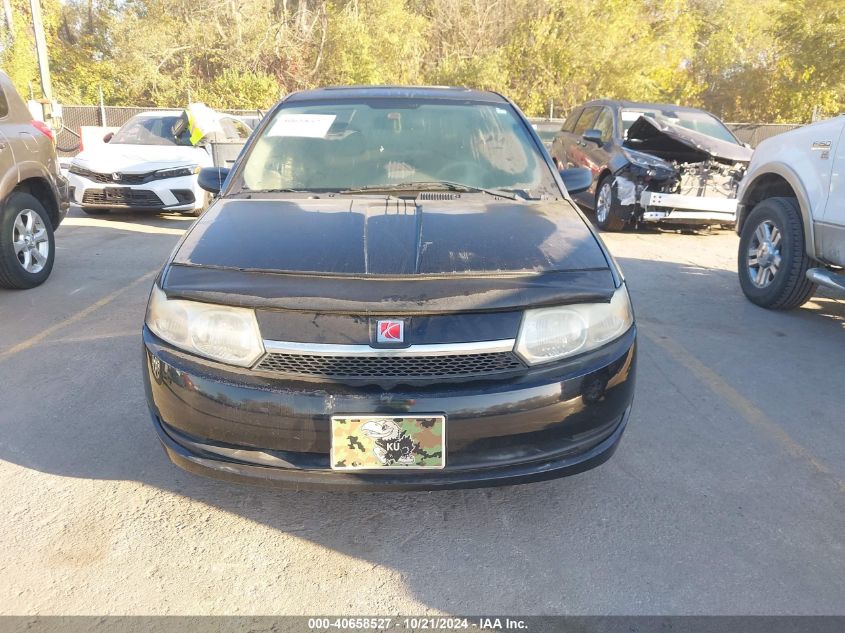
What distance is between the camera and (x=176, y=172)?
9094 millimetres

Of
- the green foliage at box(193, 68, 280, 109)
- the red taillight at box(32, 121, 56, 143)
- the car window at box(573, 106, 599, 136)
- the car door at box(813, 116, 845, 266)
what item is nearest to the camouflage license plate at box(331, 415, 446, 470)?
the car door at box(813, 116, 845, 266)

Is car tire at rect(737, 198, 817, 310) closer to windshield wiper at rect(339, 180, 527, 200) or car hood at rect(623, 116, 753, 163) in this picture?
car hood at rect(623, 116, 753, 163)

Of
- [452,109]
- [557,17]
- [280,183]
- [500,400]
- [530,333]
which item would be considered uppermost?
[557,17]

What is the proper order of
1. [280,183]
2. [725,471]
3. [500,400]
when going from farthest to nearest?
[280,183] → [725,471] → [500,400]

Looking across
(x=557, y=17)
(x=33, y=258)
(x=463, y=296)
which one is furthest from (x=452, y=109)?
(x=557, y=17)

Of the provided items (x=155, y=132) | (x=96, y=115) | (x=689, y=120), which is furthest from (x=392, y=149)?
(x=96, y=115)

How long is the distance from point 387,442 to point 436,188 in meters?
1.56

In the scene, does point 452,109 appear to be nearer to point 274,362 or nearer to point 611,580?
point 274,362

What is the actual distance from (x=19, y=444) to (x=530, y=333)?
2.46m

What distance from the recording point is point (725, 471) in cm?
304

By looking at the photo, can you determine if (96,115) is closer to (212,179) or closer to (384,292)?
(212,179)

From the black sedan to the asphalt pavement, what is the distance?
339mm

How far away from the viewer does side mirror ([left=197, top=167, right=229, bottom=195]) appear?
369cm

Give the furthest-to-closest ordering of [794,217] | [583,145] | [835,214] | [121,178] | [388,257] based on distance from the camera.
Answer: [583,145] → [121,178] → [794,217] → [835,214] → [388,257]
